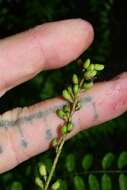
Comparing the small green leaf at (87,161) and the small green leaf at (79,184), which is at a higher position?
the small green leaf at (79,184)

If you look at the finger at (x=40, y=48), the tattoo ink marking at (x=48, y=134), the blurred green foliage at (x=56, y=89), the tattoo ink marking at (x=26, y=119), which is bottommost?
the blurred green foliage at (x=56, y=89)

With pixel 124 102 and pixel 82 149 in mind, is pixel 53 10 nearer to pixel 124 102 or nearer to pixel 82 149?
pixel 82 149

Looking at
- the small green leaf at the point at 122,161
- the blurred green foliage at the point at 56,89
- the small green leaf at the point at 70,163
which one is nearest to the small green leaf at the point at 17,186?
the blurred green foliage at the point at 56,89

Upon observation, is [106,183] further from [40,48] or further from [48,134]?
[40,48]

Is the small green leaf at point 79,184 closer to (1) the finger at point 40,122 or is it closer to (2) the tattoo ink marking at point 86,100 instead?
(1) the finger at point 40,122

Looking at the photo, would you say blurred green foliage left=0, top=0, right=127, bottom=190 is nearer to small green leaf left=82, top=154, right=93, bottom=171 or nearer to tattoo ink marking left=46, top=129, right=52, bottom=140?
small green leaf left=82, top=154, right=93, bottom=171

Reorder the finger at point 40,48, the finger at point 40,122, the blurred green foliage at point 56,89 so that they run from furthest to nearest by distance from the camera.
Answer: the blurred green foliage at point 56,89 → the finger at point 40,122 → the finger at point 40,48

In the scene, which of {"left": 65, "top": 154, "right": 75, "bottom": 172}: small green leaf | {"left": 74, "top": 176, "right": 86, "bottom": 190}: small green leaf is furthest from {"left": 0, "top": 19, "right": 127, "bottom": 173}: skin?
{"left": 74, "top": 176, "right": 86, "bottom": 190}: small green leaf

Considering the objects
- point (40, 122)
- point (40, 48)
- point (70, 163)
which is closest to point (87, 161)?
point (70, 163)

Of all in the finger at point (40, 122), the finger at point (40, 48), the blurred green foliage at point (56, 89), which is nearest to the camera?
the finger at point (40, 48)
